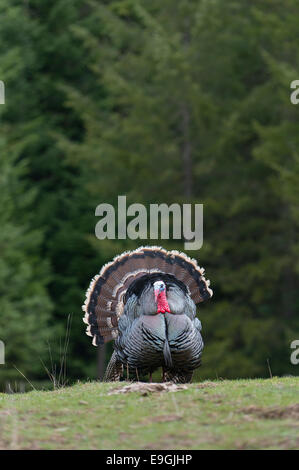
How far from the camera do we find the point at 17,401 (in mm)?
7523

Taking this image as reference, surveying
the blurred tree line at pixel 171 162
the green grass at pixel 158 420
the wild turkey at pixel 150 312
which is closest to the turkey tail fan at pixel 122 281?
the wild turkey at pixel 150 312

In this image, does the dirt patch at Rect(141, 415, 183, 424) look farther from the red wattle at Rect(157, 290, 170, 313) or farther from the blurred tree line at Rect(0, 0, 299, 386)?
the blurred tree line at Rect(0, 0, 299, 386)

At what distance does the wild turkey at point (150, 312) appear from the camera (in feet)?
27.3

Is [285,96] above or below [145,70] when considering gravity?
below

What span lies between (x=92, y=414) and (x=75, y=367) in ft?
75.6

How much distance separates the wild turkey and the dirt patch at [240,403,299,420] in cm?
181

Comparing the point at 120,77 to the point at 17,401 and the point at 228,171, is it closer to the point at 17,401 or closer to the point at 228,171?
the point at 228,171

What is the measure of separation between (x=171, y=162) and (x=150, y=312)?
19.2 metres

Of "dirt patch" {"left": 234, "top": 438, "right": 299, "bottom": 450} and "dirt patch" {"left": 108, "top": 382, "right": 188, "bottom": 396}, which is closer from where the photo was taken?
"dirt patch" {"left": 234, "top": 438, "right": 299, "bottom": 450}

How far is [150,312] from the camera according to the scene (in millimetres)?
8398

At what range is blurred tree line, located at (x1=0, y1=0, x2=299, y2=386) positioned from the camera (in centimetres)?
2591

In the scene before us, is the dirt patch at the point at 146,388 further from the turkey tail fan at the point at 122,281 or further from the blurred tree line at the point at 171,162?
the blurred tree line at the point at 171,162

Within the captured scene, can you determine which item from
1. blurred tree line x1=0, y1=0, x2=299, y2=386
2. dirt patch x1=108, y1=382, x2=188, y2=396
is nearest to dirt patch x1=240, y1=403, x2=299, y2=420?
dirt patch x1=108, y1=382, x2=188, y2=396
